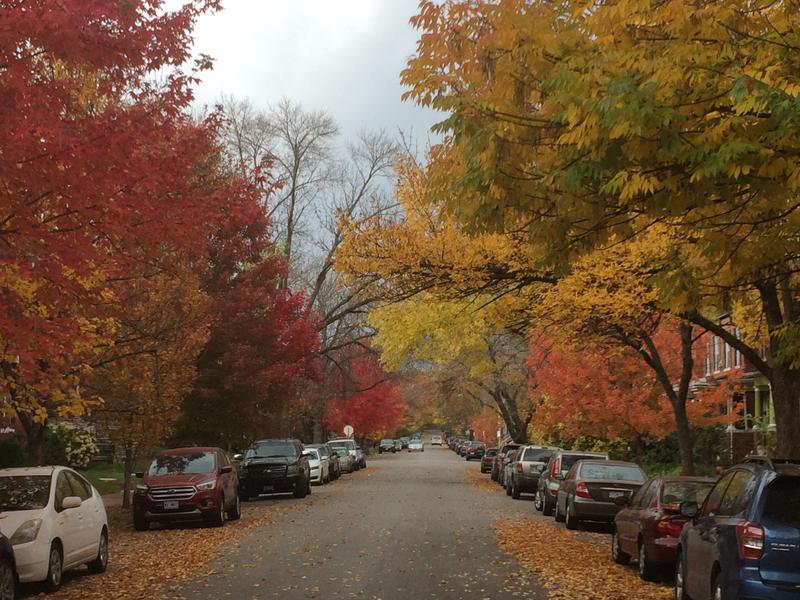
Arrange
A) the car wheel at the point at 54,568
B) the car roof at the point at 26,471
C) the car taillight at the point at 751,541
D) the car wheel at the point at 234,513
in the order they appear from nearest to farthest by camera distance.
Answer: the car taillight at the point at 751,541, the car wheel at the point at 54,568, the car roof at the point at 26,471, the car wheel at the point at 234,513

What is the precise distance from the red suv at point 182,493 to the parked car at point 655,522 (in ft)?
29.0

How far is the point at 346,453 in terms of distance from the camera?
50.3m

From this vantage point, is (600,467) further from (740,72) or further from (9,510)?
(740,72)

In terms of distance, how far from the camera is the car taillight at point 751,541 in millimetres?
7703

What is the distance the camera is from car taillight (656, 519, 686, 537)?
477 inches

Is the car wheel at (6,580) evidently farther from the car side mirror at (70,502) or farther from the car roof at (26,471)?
the car roof at (26,471)

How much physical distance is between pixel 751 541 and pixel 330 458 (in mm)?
34845

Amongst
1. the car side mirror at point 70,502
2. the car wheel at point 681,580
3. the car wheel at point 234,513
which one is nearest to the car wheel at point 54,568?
the car side mirror at point 70,502

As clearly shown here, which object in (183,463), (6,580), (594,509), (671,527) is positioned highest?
(183,463)

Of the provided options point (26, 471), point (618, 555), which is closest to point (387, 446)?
point (618, 555)

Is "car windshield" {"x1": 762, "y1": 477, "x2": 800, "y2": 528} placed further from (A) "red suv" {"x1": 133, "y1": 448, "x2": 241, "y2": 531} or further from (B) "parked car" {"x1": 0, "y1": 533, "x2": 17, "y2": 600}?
(A) "red suv" {"x1": 133, "y1": 448, "x2": 241, "y2": 531}

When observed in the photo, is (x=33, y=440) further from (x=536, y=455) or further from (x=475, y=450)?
(x=475, y=450)

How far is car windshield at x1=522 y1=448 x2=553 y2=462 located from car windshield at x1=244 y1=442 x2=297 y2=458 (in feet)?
24.2

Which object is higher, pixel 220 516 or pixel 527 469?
pixel 527 469
